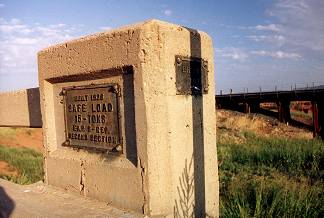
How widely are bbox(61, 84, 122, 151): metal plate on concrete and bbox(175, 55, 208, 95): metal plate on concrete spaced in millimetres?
559

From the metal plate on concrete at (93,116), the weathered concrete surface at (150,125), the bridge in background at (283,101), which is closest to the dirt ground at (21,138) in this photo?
the bridge in background at (283,101)

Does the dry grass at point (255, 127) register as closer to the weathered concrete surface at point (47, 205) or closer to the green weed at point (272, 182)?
the green weed at point (272, 182)

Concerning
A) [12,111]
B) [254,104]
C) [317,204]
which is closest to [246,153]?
[317,204]

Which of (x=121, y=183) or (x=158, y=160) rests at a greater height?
(x=158, y=160)

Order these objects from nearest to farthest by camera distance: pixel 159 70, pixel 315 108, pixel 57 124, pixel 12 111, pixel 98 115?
pixel 159 70, pixel 98 115, pixel 57 124, pixel 12 111, pixel 315 108

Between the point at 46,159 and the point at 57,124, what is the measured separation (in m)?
0.42

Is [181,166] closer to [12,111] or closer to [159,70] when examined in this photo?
[159,70]

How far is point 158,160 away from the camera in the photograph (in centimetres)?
280

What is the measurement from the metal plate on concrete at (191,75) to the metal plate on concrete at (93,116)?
559 mm

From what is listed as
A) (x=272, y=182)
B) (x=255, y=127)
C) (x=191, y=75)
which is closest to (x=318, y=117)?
(x=255, y=127)

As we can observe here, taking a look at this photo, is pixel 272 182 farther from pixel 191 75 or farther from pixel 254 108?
pixel 254 108

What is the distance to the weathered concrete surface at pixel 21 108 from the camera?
4492mm

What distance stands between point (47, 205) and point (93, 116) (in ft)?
3.10

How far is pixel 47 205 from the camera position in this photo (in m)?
3.31
